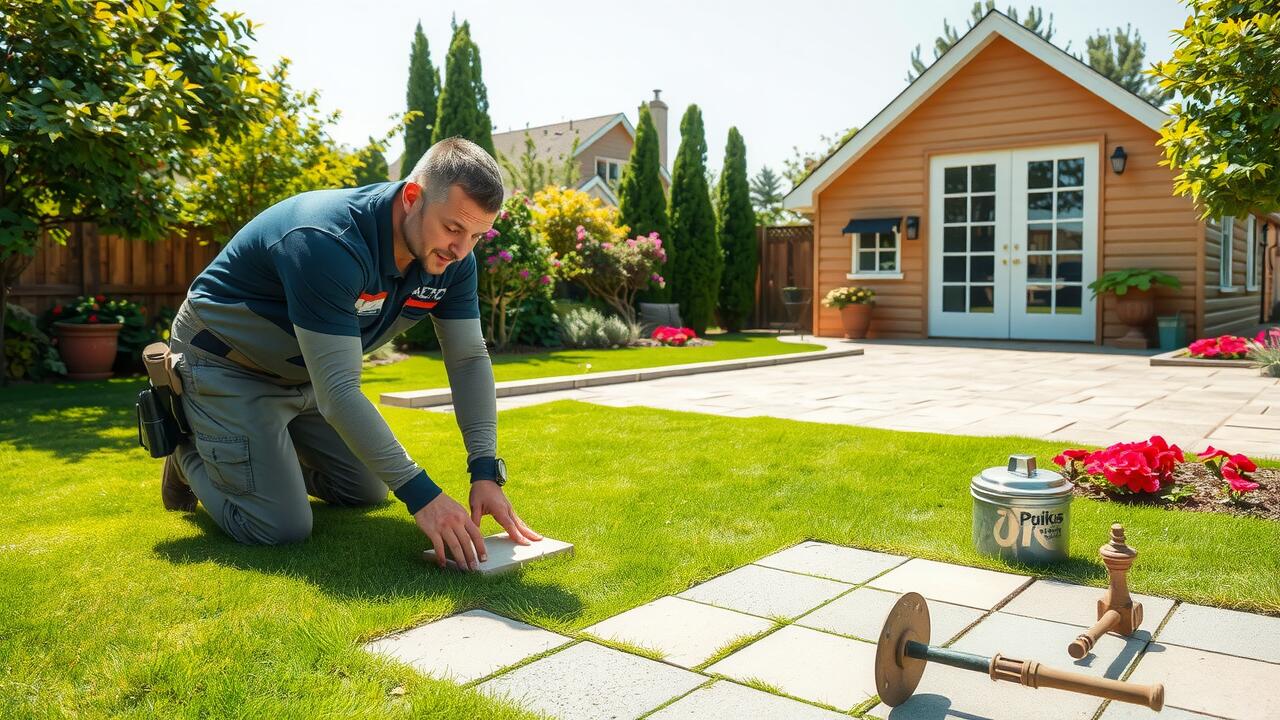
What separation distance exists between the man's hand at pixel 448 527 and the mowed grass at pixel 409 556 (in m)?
0.10

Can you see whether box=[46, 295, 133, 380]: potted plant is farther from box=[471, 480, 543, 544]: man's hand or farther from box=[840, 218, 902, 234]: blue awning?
box=[840, 218, 902, 234]: blue awning

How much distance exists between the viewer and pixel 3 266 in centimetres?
726

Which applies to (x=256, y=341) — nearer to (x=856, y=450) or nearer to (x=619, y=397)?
(x=856, y=450)

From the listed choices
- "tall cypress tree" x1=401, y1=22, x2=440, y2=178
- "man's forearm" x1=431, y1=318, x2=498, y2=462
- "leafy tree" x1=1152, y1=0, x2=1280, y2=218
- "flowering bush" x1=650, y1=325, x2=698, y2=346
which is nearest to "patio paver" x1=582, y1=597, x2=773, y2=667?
"man's forearm" x1=431, y1=318, x2=498, y2=462

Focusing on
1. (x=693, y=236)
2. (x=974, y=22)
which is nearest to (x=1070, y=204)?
(x=693, y=236)

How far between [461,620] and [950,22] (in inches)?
1348

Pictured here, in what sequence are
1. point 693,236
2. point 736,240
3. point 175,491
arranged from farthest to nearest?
point 736,240
point 693,236
point 175,491

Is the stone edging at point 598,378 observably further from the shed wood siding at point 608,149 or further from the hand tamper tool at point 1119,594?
the shed wood siding at point 608,149

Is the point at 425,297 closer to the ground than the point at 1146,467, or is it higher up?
higher up

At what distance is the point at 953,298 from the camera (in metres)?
13.5

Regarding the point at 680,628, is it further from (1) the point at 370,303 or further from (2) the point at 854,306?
(2) the point at 854,306

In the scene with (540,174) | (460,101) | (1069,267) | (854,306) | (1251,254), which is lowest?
(854,306)

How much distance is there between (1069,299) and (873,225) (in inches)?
111

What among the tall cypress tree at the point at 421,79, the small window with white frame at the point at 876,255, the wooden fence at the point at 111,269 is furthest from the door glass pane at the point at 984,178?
the tall cypress tree at the point at 421,79
